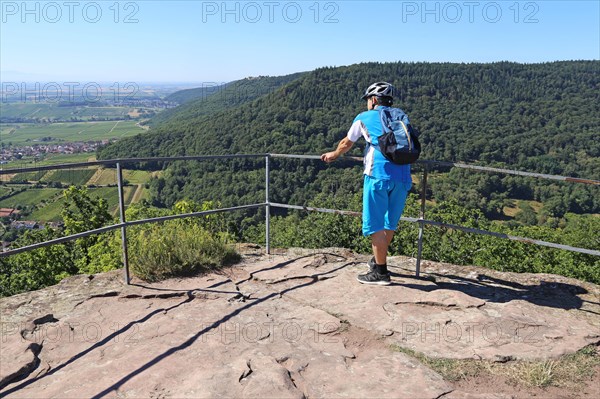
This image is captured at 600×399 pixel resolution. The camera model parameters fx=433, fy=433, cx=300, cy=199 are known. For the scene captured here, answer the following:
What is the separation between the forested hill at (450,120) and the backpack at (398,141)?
2594cm

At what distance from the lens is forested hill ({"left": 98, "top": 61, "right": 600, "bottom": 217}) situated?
4431 cm

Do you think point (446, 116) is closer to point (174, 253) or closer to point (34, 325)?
point (174, 253)

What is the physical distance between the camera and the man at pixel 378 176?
3594mm

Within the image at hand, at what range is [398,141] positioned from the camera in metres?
3.46

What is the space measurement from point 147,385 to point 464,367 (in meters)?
1.93

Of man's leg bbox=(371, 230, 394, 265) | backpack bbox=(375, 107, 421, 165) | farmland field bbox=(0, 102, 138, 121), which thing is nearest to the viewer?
backpack bbox=(375, 107, 421, 165)

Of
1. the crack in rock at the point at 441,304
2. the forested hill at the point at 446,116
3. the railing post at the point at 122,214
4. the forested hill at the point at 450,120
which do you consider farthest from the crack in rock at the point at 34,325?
the forested hill at the point at 446,116

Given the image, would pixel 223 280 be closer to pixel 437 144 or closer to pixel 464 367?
pixel 464 367

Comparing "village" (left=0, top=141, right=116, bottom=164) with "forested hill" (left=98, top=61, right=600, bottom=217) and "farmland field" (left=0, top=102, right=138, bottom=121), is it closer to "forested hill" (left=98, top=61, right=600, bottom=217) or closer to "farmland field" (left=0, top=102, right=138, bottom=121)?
"forested hill" (left=98, top=61, right=600, bottom=217)

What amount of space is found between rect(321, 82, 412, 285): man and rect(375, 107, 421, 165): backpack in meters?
0.07

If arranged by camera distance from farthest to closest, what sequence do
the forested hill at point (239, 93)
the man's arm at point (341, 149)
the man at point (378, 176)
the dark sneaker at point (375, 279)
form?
the forested hill at point (239, 93) → the dark sneaker at point (375, 279) → the man's arm at point (341, 149) → the man at point (378, 176)

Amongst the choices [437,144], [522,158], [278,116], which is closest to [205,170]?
[278,116]

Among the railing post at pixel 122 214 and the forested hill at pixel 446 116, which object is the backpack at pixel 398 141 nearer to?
the railing post at pixel 122 214

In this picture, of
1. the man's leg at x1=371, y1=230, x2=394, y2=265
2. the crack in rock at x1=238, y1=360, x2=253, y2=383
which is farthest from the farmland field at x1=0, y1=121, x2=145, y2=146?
the crack in rock at x1=238, y1=360, x2=253, y2=383
